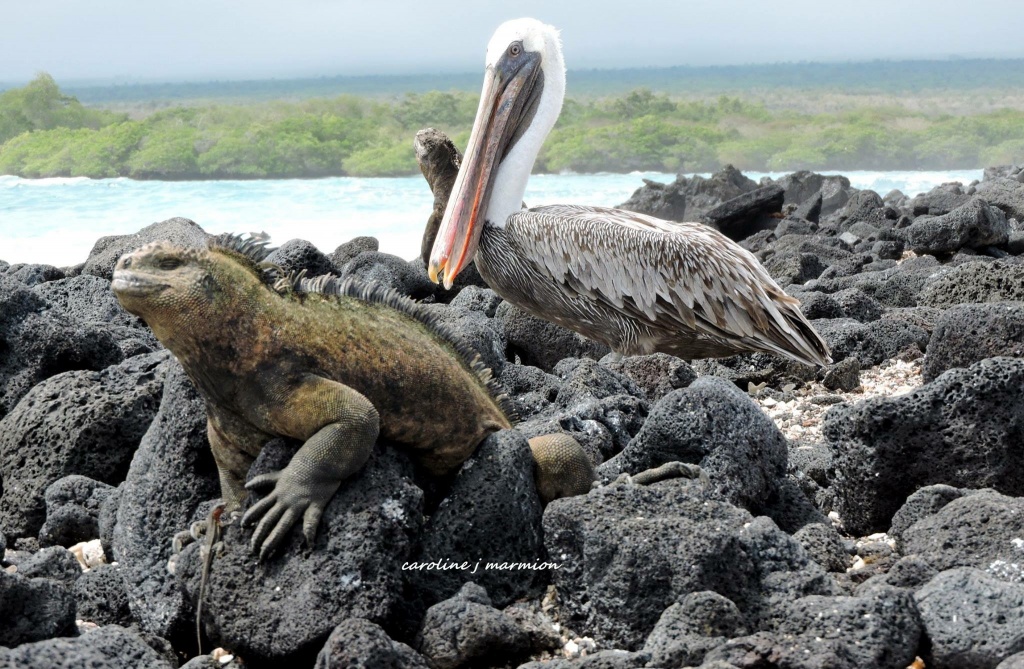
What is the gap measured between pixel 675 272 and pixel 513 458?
10.1 feet

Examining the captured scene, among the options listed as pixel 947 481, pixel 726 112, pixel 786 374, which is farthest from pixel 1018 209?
pixel 726 112

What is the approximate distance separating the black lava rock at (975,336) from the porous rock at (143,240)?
3.96 meters

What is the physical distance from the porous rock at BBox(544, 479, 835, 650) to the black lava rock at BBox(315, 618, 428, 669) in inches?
23.8

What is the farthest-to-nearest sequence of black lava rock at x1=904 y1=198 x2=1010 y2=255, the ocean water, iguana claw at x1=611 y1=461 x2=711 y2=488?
the ocean water
black lava rock at x1=904 y1=198 x2=1010 y2=255
iguana claw at x1=611 y1=461 x2=711 y2=488

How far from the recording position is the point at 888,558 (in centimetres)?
363

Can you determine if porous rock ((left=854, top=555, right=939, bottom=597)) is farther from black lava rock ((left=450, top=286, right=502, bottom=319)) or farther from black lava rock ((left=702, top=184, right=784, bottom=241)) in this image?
black lava rock ((left=702, top=184, right=784, bottom=241))

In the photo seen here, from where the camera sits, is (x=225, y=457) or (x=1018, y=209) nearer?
(x=225, y=457)

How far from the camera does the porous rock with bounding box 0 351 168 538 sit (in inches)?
178

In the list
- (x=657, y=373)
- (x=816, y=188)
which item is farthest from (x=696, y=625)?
(x=816, y=188)

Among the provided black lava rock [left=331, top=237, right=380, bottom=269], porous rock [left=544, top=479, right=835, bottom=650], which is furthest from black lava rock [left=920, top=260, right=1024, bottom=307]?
black lava rock [left=331, top=237, right=380, bottom=269]

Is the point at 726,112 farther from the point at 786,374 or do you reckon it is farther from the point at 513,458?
the point at 513,458

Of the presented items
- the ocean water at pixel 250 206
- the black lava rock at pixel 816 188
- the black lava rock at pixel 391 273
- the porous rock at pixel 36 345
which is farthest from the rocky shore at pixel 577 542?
the ocean water at pixel 250 206

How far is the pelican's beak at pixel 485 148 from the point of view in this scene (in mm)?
6285

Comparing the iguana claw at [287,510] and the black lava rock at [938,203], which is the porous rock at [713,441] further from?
the black lava rock at [938,203]
